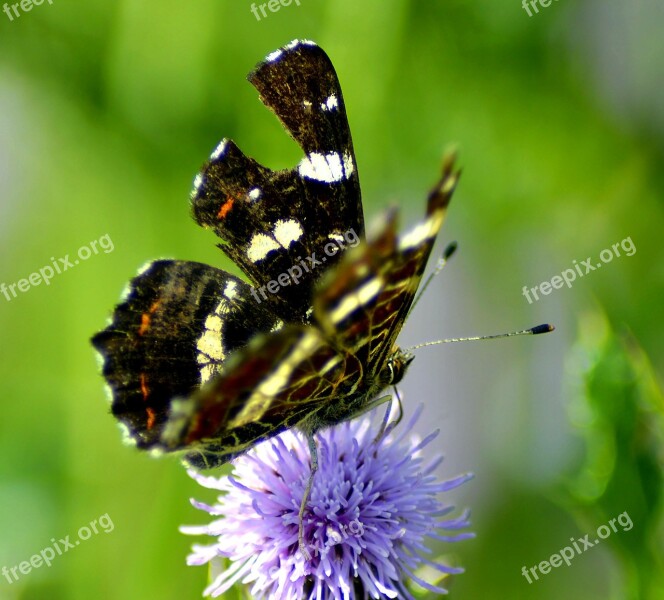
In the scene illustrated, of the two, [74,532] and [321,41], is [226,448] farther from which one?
[321,41]

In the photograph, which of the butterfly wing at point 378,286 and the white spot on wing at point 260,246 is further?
the white spot on wing at point 260,246

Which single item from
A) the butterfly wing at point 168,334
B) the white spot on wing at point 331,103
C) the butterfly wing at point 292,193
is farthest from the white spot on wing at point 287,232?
the white spot on wing at point 331,103

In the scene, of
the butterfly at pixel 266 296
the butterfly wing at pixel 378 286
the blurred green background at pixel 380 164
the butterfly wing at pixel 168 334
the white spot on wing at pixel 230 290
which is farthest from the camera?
the blurred green background at pixel 380 164

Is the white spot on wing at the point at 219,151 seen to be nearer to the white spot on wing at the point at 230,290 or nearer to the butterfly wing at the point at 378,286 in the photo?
the white spot on wing at the point at 230,290

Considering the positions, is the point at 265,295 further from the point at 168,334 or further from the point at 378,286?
the point at 378,286

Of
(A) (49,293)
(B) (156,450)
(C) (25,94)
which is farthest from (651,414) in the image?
(C) (25,94)

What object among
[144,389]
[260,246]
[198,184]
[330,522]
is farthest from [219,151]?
[330,522]

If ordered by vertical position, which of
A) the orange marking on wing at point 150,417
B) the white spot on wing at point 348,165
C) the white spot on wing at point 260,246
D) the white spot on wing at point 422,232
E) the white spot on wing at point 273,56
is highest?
the white spot on wing at point 273,56
